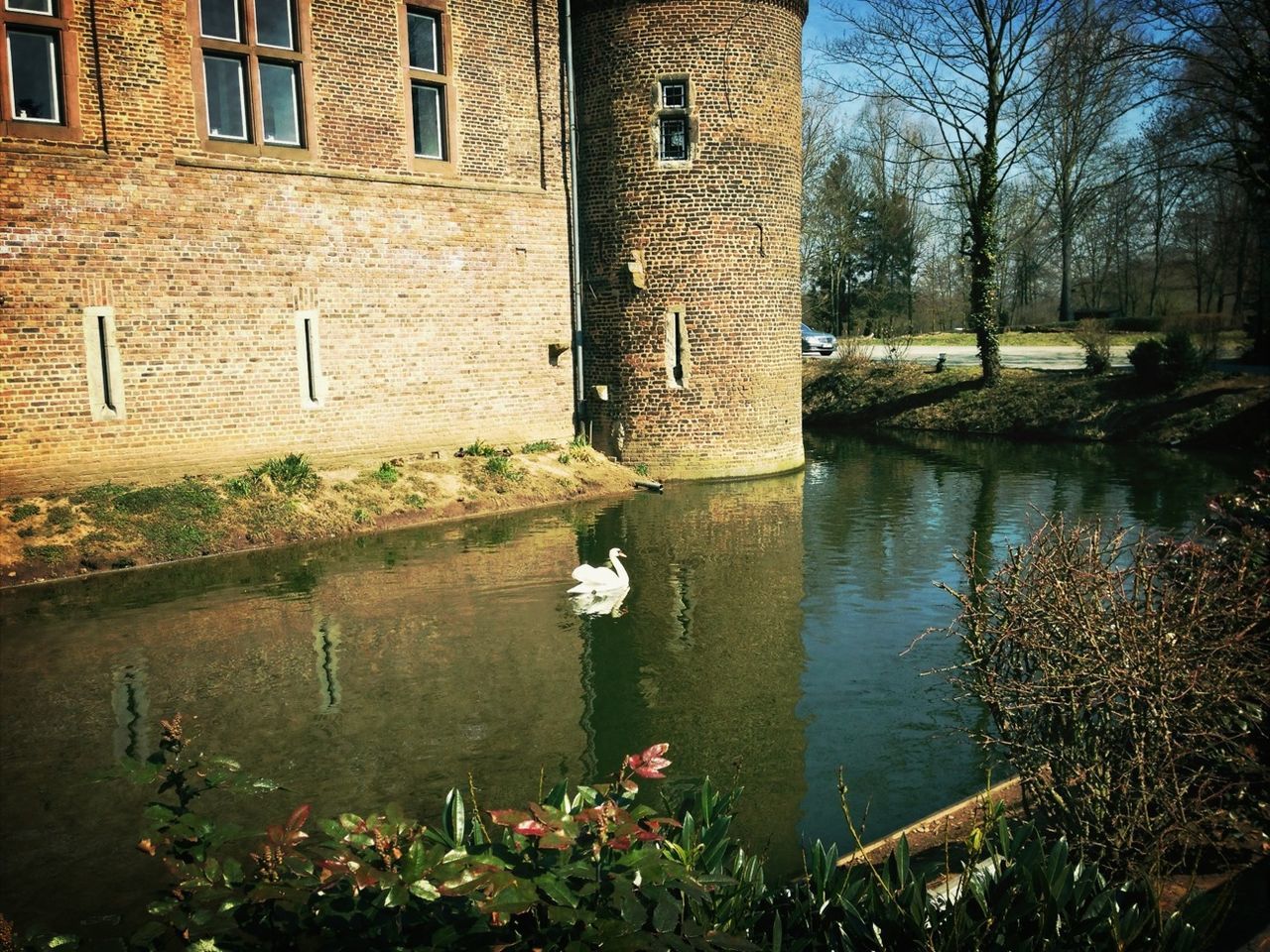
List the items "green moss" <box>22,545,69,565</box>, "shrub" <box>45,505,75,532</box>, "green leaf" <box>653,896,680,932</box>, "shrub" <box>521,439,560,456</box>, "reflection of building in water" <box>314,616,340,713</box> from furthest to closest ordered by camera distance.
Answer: "shrub" <box>521,439,560,456</box> < "shrub" <box>45,505,75,532</box> < "green moss" <box>22,545,69,565</box> < "reflection of building in water" <box>314,616,340,713</box> < "green leaf" <box>653,896,680,932</box>

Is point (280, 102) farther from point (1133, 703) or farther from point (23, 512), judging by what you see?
point (1133, 703)

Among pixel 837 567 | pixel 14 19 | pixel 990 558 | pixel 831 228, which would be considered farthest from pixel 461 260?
pixel 831 228

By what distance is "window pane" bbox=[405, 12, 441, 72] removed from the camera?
17562 millimetres

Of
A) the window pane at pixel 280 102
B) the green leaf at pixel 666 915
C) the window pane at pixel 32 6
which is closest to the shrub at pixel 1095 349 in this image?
the window pane at pixel 280 102

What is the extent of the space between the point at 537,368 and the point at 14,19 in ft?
31.0

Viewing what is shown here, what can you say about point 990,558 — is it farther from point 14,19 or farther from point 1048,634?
point 14,19

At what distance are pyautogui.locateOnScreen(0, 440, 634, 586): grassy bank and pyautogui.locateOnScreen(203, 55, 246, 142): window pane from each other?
4997 millimetres

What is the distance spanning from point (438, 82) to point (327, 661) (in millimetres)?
11655

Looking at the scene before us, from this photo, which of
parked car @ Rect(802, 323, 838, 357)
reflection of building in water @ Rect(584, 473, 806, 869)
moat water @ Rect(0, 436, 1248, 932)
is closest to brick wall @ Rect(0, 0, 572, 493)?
moat water @ Rect(0, 436, 1248, 932)

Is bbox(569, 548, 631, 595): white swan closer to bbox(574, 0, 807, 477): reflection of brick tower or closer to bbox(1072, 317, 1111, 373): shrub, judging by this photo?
bbox(574, 0, 807, 477): reflection of brick tower

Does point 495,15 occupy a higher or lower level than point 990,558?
higher

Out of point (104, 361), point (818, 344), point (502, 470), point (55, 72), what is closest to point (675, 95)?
point (502, 470)

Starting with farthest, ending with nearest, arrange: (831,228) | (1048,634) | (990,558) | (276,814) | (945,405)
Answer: (831,228) → (945,405) → (990,558) → (276,814) → (1048,634)

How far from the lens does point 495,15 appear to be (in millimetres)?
18312
